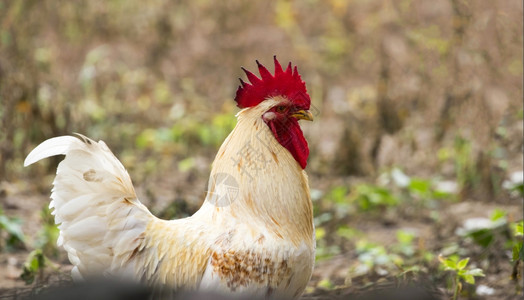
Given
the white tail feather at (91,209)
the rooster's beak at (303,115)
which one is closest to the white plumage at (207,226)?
the white tail feather at (91,209)

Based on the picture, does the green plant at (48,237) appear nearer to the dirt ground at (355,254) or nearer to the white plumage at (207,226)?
the dirt ground at (355,254)

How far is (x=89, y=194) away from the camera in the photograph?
356 cm

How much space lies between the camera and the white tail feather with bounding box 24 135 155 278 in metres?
3.54

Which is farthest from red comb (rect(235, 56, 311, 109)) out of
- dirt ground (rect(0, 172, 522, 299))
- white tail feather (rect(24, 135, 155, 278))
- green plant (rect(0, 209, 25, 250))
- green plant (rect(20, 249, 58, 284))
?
green plant (rect(0, 209, 25, 250))

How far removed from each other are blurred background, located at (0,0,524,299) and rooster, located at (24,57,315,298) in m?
0.98

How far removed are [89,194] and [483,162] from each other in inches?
154

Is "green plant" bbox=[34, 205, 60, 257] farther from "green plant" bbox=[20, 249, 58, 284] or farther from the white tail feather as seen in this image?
the white tail feather

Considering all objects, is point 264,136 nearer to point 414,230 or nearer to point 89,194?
point 89,194

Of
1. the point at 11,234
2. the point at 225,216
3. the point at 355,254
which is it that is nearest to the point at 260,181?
the point at 225,216

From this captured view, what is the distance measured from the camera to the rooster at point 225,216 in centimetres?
351

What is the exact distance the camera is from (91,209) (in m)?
3.55

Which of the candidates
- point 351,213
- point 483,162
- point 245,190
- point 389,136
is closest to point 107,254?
point 245,190

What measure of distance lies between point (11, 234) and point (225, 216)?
2215mm

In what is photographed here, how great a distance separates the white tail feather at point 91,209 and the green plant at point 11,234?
1700 mm
